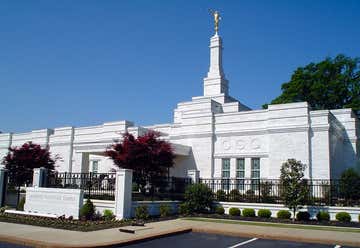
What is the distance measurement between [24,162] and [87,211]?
41.1 feet

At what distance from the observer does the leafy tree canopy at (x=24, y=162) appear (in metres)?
26.5

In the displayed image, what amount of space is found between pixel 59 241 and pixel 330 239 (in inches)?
343

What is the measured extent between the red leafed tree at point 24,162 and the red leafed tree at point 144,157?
7.49 metres

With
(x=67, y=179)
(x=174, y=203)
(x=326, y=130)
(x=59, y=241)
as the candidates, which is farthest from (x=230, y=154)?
(x=59, y=241)

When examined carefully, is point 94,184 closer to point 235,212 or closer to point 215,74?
point 235,212

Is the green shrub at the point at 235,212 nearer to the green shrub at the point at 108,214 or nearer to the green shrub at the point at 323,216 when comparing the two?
the green shrub at the point at 323,216

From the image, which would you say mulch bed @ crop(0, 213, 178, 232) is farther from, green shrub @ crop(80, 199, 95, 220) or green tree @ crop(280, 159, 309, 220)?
green tree @ crop(280, 159, 309, 220)

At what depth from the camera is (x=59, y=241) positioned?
1116 centimetres

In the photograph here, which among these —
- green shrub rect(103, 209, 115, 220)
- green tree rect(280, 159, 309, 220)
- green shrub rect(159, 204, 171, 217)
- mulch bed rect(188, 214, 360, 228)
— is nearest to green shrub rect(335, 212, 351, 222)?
mulch bed rect(188, 214, 360, 228)

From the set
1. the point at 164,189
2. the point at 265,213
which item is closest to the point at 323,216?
the point at 265,213

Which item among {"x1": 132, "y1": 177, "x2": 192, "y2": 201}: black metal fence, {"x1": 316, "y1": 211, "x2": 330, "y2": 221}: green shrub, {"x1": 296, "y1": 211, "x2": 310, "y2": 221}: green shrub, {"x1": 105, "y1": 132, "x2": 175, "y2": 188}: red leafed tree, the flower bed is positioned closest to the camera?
the flower bed

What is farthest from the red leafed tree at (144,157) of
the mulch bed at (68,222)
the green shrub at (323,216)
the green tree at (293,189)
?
the green shrub at (323,216)

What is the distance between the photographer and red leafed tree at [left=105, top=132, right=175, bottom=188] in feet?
73.9

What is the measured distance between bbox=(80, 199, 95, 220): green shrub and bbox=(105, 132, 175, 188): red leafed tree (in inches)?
220
